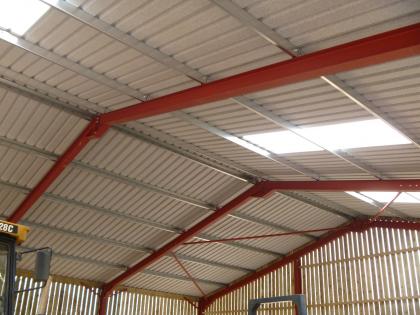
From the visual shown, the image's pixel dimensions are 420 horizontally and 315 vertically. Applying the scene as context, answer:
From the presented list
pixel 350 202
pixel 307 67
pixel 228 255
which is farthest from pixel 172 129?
pixel 228 255

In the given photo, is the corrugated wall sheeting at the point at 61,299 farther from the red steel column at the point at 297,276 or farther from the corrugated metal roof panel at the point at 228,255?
the red steel column at the point at 297,276

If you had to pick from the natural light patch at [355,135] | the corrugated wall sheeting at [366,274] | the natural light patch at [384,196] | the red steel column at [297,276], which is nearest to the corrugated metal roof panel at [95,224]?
the red steel column at [297,276]

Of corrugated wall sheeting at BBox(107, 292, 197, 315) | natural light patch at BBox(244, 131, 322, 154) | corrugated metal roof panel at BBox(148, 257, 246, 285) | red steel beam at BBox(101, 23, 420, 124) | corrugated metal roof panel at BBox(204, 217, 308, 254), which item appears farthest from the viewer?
corrugated wall sheeting at BBox(107, 292, 197, 315)

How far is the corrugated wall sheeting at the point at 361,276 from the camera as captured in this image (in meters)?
17.0

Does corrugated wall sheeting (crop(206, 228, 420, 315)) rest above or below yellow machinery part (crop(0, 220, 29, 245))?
above

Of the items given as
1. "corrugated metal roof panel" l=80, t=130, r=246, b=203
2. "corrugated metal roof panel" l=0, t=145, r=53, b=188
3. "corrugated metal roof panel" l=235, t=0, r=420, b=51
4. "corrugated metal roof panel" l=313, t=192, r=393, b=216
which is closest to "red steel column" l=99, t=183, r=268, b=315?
"corrugated metal roof panel" l=80, t=130, r=246, b=203

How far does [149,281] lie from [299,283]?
247 inches

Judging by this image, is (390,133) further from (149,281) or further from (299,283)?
(149,281)

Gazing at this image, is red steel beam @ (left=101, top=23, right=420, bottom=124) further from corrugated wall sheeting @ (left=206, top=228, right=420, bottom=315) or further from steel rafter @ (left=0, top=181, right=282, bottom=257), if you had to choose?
corrugated wall sheeting @ (left=206, top=228, right=420, bottom=315)

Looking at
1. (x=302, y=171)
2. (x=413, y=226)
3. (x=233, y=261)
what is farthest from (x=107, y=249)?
(x=413, y=226)

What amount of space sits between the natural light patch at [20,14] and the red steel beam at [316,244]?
47.7 ft

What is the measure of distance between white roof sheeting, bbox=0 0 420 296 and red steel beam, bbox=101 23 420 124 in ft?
0.93

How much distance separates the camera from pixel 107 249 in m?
17.5

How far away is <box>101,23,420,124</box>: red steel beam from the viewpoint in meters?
6.35
